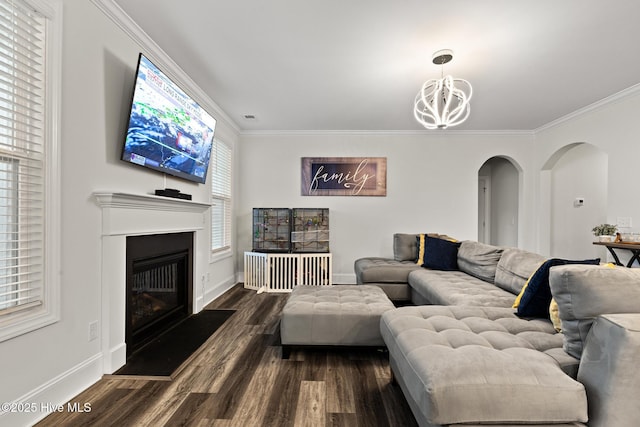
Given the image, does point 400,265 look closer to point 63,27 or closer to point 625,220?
→ point 625,220

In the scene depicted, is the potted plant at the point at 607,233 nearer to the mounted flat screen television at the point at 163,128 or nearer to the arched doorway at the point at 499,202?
the arched doorway at the point at 499,202

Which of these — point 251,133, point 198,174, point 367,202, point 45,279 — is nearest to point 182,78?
point 198,174

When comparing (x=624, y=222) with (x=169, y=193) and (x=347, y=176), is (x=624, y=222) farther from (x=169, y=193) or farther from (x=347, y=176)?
(x=169, y=193)

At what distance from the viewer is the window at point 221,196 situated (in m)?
4.05

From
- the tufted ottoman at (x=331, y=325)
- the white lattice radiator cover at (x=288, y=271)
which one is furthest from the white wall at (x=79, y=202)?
the white lattice radiator cover at (x=288, y=271)

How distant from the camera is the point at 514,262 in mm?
2584

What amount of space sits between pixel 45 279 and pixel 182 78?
2284 millimetres

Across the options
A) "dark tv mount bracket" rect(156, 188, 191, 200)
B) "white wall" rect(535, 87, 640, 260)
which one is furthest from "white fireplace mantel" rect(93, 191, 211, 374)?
"white wall" rect(535, 87, 640, 260)

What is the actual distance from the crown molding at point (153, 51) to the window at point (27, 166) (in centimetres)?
51

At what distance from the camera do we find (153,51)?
2.53 meters

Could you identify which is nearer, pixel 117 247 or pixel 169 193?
pixel 117 247

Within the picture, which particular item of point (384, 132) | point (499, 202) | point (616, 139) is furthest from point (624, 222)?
point (384, 132)

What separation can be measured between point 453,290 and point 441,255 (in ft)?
3.82

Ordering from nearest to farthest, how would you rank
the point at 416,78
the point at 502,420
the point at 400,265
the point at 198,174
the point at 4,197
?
1. the point at 502,420
2. the point at 4,197
3. the point at 416,78
4. the point at 198,174
5. the point at 400,265
